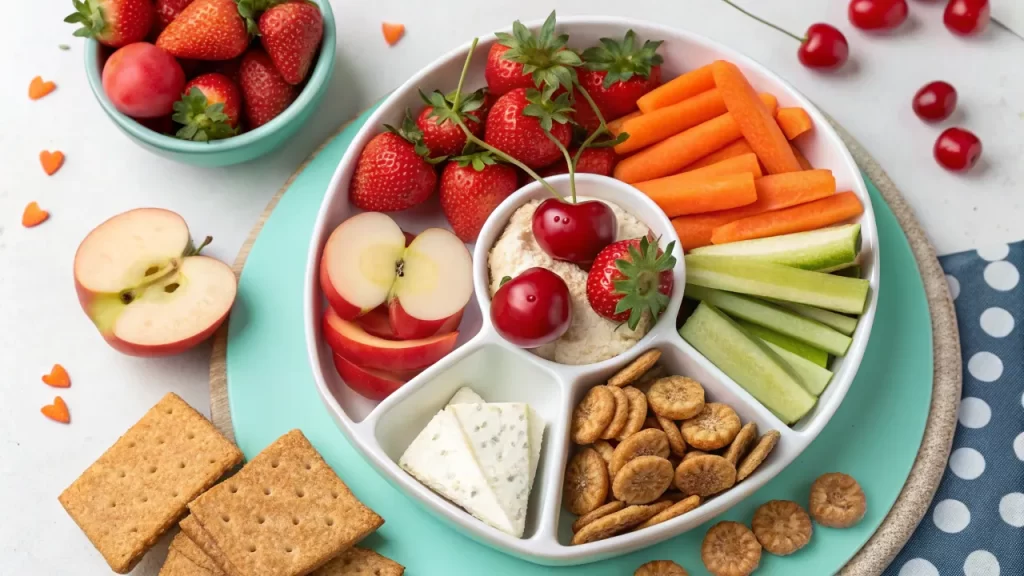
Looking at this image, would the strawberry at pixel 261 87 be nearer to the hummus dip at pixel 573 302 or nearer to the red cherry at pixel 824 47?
the hummus dip at pixel 573 302

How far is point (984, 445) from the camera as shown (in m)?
2.01

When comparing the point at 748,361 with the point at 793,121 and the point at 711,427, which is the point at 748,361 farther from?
the point at 793,121

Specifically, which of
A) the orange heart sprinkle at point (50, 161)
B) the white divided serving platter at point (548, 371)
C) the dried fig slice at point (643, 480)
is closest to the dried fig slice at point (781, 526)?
the white divided serving platter at point (548, 371)

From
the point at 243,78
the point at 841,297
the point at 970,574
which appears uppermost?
the point at 243,78

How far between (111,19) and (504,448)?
3.92 ft

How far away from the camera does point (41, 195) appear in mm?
2219

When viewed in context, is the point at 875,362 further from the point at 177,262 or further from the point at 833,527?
the point at 177,262

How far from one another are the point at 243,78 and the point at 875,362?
146 cm

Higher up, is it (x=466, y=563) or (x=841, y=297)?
(x=841, y=297)

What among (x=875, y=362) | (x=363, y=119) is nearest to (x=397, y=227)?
(x=363, y=119)

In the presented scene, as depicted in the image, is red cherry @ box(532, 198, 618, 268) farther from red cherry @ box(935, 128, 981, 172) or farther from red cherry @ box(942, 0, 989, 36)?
red cherry @ box(942, 0, 989, 36)

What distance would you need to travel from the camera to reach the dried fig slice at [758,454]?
1.74m

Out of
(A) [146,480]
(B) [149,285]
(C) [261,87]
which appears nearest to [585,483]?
(A) [146,480]

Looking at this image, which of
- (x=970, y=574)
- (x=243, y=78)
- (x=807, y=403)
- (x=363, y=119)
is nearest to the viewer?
(x=807, y=403)
